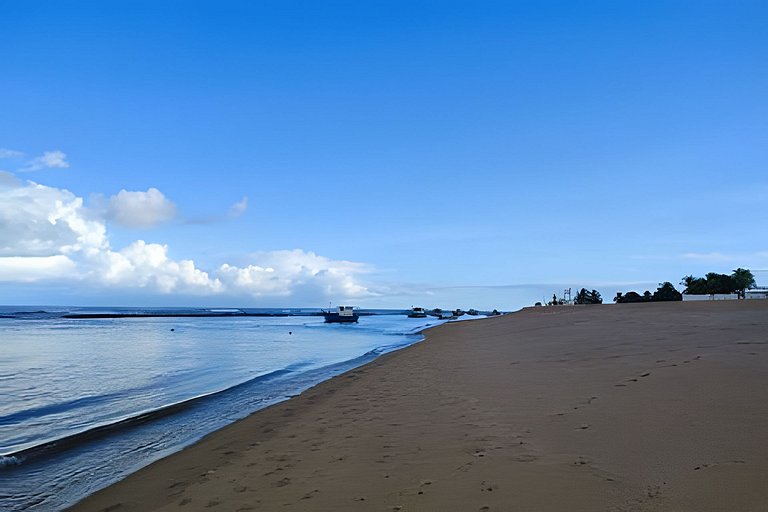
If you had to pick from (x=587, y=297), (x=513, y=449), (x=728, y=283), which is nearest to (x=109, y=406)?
(x=513, y=449)

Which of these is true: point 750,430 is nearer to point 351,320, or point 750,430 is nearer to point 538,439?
point 538,439

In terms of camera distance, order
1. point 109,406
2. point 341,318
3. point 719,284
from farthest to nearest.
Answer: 1. point 341,318
2. point 719,284
3. point 109,406

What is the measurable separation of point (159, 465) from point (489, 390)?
6.52m

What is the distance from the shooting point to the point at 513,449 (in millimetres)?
6316

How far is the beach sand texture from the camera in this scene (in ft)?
15.5

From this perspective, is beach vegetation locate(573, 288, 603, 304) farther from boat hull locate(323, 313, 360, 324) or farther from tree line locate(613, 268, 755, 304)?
boat hull locate(323, 313, 360, 324)

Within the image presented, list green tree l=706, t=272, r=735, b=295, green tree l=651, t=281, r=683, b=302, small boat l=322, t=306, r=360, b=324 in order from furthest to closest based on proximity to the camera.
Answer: small boat l=322, t=306, r=360, b=324
green tree l=651, t=281, r=683, b=302
green tree l=706, t=272, r=735, b=295

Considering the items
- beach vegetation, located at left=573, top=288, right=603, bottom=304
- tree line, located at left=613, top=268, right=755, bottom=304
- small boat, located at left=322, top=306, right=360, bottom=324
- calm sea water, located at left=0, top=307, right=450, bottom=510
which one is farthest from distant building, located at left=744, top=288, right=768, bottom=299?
small boat, located at left=322, top=306, right=360, bottom=324

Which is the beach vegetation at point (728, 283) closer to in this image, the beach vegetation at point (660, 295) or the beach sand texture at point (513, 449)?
the beach vegetation at point (660, 295)

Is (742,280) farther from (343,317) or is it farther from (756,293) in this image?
(343,317)

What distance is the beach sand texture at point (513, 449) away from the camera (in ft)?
15.5

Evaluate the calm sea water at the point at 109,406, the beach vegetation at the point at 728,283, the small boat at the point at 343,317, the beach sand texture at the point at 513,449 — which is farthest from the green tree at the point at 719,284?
the small boat at the point at 343,317

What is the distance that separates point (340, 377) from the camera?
1838 cm

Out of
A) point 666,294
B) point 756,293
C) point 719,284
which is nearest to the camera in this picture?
point 756,293
